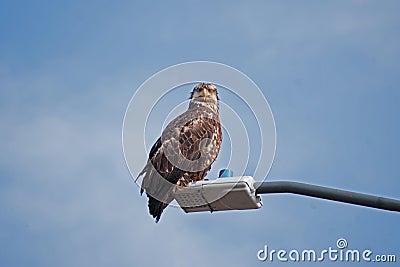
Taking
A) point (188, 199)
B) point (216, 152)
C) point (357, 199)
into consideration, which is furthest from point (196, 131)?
point (357, 199)

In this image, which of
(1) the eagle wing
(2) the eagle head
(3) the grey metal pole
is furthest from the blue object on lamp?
(2) the eagle head

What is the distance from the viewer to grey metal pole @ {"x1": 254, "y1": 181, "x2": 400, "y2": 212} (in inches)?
283

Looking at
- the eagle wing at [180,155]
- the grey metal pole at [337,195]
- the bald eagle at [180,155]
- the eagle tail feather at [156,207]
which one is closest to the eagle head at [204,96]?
the bald eagle at [180,155]

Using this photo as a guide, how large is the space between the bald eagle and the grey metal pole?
5.34 metres

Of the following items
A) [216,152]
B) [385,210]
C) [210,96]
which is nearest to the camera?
[385,210]

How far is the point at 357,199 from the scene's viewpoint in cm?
724

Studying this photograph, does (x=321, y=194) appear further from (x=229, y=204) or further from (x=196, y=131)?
(x=196, y=131)

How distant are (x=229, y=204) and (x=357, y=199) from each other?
1212mm

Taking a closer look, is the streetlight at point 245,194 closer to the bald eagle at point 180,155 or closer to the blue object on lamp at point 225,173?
the blue object on lamp at point 225,173

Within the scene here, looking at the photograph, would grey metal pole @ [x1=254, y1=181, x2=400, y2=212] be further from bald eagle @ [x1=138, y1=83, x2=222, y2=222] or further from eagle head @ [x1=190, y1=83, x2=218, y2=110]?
eagle head @ [x1=190, y1=83, x2=218, y2=110]

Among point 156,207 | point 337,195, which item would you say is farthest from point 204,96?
point 337,195

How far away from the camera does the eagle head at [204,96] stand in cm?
1495

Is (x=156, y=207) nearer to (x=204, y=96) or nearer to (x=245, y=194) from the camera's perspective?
(x=204, y=96)

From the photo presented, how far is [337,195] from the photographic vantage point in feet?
23.9
